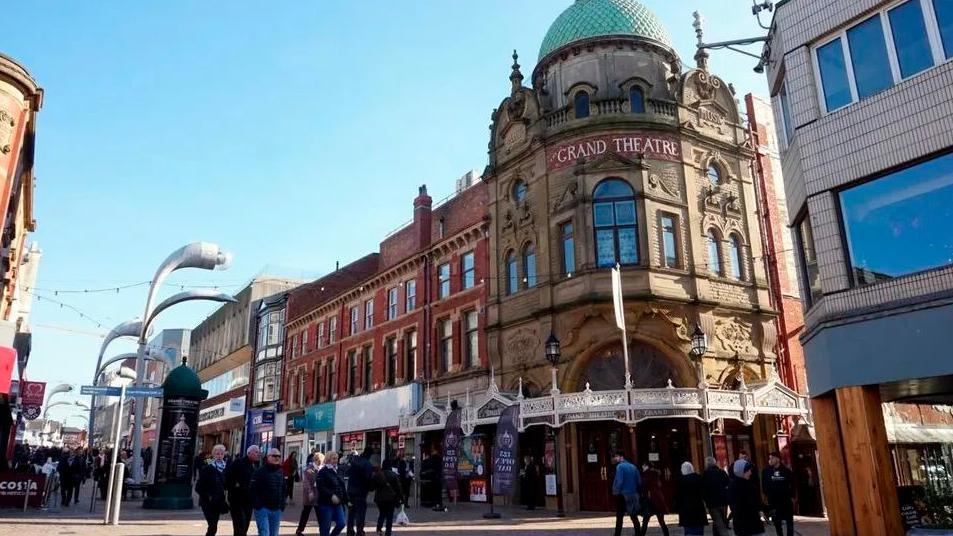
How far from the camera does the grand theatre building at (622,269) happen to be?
834 inches

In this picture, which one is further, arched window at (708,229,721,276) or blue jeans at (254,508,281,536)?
arched window at (708,229,721,276)

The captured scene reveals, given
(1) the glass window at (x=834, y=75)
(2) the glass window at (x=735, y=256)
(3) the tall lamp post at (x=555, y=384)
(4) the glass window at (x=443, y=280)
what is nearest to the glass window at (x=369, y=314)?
(4) the glass window at (x=443, y=280)

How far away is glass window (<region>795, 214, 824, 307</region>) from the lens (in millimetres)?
13891

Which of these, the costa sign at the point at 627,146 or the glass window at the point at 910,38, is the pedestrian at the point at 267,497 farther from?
the costa sign at the point at 627,146

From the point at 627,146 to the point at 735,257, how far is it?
5.68 metres

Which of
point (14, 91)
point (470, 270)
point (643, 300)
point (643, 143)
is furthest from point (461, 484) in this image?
point (14, 91)

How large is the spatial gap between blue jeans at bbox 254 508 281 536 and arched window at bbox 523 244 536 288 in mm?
15668

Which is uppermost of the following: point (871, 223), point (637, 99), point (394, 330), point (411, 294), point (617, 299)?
point (637, 99)

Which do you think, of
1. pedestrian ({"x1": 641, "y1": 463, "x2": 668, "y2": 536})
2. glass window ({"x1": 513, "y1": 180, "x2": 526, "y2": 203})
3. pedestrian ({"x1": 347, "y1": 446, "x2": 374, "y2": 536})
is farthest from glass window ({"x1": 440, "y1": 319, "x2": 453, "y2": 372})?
pedestrian ({"x1": 347, "y1": 446, "x2": 374, "y2": 536})

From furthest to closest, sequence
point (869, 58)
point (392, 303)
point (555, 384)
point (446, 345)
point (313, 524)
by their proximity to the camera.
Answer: point (392, 303) < point (446, 345) < point (555, 384) < point (313, 524) < point (869, 58)

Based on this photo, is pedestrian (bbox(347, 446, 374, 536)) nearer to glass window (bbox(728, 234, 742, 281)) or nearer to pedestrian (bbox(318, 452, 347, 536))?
pedestrian (bbox(318, 452, 347, 536))

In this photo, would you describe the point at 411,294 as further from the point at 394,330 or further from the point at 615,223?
the point at 615,223

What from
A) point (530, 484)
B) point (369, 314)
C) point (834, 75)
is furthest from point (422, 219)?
point (834, 75)

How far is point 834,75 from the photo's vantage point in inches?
528
